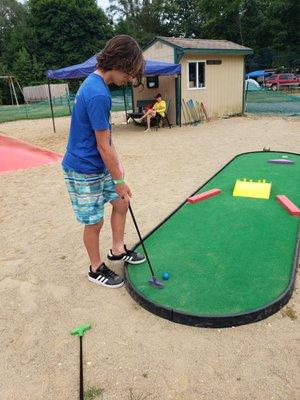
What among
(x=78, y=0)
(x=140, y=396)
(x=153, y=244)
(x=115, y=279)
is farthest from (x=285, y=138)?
(x=78, y=0)

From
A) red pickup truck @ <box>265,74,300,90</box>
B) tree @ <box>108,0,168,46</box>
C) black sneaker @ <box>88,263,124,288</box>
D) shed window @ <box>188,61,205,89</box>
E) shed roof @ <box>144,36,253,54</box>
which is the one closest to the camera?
black sneaker @ <box>88,263,124,288</box>

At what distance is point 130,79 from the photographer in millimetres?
2238

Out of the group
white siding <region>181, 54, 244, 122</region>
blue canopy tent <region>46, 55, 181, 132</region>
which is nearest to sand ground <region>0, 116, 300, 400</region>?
blue canopy tent <region>46, 55, 181, 132</region>

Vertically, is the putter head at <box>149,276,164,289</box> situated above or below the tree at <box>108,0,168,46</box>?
below

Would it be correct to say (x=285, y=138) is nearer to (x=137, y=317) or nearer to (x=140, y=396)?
(x=137, y=317)

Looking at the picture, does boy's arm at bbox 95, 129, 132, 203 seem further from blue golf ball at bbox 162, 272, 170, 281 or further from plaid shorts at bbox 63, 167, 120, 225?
blue golf ball at bbox 162, 272, 170, 281

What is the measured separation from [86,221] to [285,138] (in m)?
7.14

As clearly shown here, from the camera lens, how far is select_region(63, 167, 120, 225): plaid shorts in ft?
7.64

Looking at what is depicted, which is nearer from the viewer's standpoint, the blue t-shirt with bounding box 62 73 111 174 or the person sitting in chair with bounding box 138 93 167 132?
the blue t-shirt with bounding box 62 73 111 174

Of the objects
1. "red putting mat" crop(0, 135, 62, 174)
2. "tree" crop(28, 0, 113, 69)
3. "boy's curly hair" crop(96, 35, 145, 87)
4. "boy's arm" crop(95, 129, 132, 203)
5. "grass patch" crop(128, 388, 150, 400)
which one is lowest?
"red putting mat" crop(0, 135, 62, 174)

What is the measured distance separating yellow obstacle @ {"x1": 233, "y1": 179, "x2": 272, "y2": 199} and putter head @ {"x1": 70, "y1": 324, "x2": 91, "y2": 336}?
2.46m

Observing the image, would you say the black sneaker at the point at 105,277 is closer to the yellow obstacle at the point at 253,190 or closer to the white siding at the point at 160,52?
the yellow obstacle at the point at 253,190

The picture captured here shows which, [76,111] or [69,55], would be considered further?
[69,55]

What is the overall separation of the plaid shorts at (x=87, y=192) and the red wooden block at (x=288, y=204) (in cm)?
194
